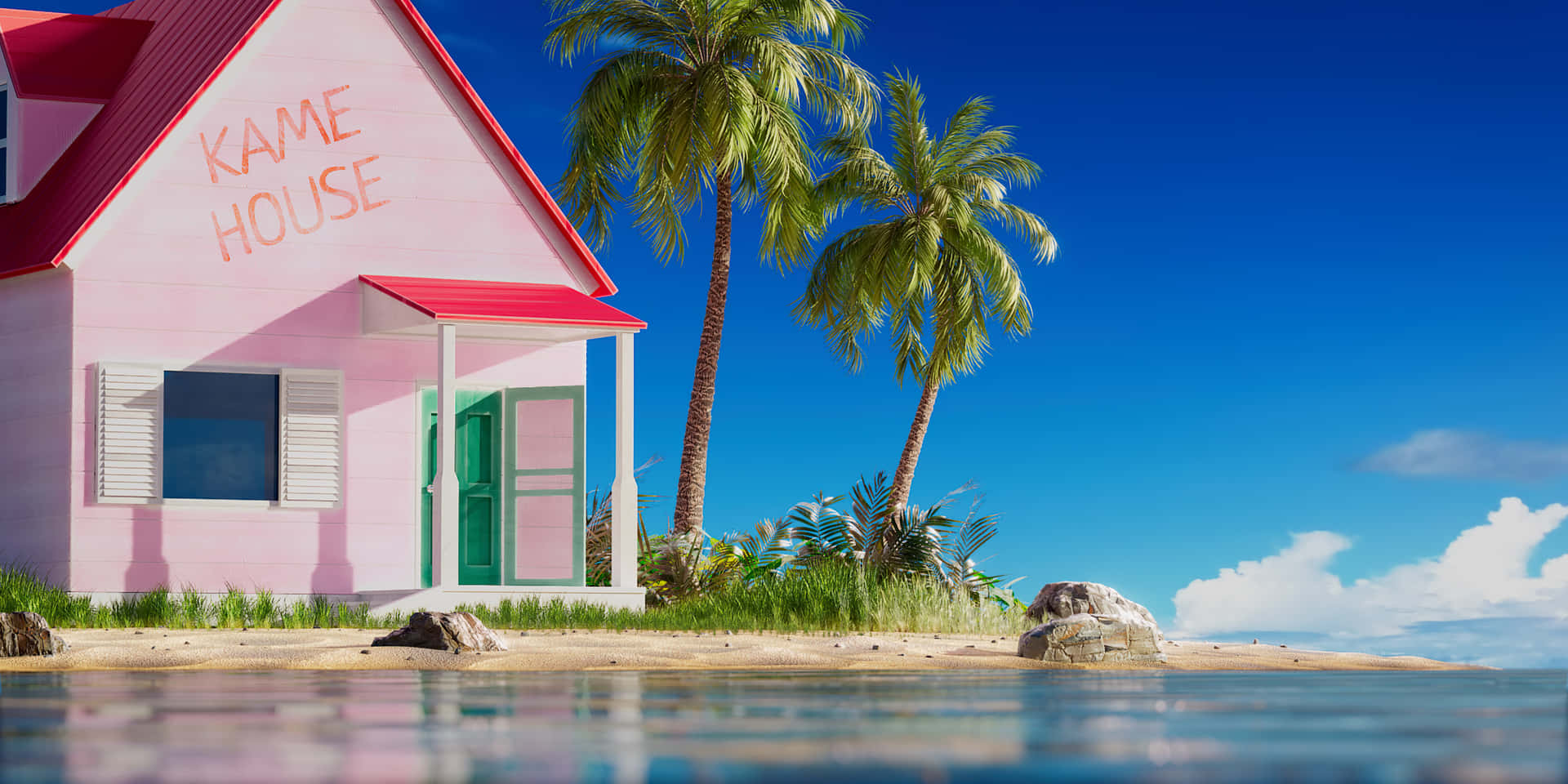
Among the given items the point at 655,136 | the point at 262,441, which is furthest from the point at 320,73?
the point at 655,136

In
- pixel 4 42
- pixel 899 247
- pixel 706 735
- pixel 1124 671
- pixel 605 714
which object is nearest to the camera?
pixel 706 735

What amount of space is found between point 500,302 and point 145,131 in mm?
4437

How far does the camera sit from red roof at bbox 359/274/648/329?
16.2 metres

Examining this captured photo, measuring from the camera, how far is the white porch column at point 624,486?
1689cm

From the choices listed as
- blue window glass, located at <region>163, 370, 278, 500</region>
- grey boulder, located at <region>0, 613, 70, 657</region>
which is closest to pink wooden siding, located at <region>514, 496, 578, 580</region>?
blue window glass, located at <region>163, 370, 278, 500</region>

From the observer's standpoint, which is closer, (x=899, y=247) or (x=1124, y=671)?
(x=1124, y=671)

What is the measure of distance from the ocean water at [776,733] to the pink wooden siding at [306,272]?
32.3 feet

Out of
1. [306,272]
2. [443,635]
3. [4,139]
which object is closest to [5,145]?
[4,139]

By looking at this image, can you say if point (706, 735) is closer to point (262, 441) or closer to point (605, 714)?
point (605, 714)

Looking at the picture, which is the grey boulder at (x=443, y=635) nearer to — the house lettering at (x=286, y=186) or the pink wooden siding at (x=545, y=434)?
the pink wooden siding at (x=545, y=434)

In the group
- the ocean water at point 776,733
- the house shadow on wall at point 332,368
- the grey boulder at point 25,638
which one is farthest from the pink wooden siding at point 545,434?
the ocean water at point 776,733

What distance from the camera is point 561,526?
60.6 feet

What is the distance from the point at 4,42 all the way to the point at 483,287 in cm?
728

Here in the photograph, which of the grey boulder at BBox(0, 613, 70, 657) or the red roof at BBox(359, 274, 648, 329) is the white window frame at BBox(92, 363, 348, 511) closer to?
the red roof at BBox(359, 274, 648, 329)
